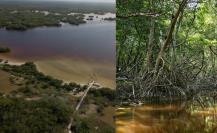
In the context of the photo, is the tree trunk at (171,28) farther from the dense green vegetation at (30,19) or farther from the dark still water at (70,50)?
the dense green vegetation at (30,19)

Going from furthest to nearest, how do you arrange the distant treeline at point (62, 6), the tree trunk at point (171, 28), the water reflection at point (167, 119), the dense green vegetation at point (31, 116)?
the tree trunk at point (171, 28) < the water reflection at point (167, 119) < the distant treeline at point (62, 6) < the dense green vegetation at point (31, 116)

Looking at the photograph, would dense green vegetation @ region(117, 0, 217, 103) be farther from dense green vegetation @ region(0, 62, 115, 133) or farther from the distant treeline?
dense green vegetation @ region(0, 62, 115, 133)

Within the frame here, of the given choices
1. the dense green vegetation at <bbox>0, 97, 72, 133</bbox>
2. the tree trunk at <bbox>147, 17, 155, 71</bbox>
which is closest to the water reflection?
the tree trunk at <bbox>147, 17, 155, 71</bbox>

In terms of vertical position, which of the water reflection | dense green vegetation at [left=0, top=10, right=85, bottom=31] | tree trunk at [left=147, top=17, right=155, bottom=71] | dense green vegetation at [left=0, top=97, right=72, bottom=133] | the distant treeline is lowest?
the water reflection

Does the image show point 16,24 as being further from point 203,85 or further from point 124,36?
point 203,85

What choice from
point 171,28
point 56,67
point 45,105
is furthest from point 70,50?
point 171,28

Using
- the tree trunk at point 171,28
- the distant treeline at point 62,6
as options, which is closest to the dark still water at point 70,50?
the distant treeline at point 62,6
